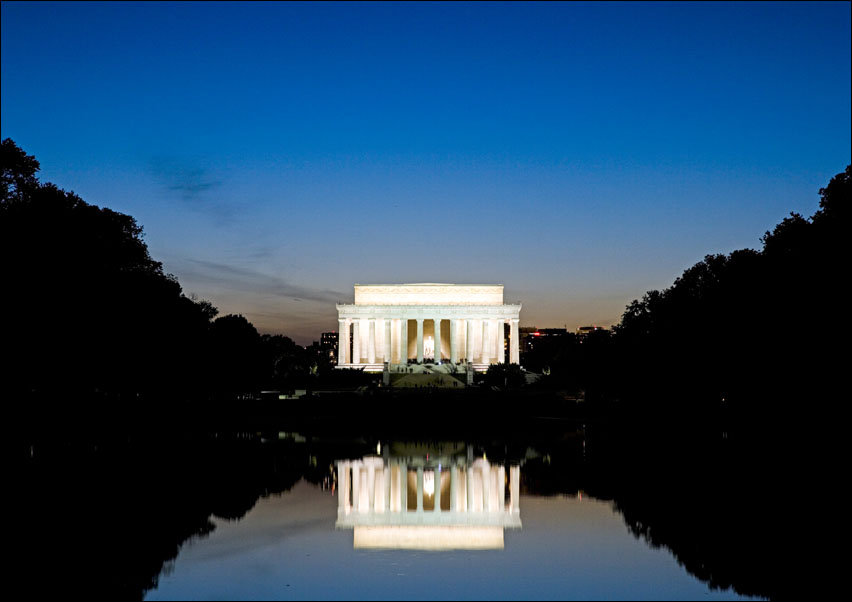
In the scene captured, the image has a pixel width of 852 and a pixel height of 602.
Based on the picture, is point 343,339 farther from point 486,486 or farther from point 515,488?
point 515,488

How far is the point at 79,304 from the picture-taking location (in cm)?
3609

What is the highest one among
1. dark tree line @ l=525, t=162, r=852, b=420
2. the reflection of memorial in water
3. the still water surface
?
dark tree line @ l=525, t=162, r=852, b=420

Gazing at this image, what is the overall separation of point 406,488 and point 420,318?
274 feet

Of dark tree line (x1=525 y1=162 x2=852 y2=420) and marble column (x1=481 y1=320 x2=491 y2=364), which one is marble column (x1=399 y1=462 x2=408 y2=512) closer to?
dark tree line (x1=525 y1=162 x2=852 y2=420)

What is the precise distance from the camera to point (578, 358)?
70938 millimetres

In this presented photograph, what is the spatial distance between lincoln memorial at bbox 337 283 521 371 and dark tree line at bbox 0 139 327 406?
174ft

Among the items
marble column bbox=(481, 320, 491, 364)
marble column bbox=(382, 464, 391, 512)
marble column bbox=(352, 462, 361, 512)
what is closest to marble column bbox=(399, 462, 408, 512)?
marble column bbox=(382, 464, 391, 512)

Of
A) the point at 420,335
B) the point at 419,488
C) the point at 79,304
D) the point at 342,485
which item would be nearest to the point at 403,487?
the point at 419,488

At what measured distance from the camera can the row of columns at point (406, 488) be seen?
19.7 meters

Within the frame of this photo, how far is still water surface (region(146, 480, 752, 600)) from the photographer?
12.6 metres

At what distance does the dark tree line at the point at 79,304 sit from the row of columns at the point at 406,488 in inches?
577

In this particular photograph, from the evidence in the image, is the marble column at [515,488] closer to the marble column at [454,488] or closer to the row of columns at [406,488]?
the row of columns at [406,488]

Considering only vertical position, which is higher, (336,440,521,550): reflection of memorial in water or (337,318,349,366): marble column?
(337,318,349,366): marble column

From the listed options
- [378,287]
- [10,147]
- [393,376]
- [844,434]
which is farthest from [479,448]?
[378,287]
